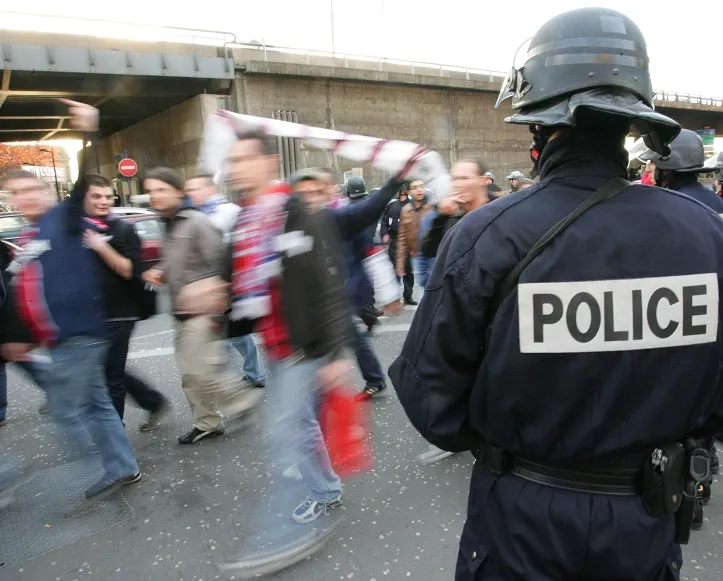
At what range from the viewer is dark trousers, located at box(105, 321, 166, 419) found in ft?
11.3

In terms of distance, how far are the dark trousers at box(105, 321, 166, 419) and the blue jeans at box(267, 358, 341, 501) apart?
143cm

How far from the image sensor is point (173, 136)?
1986 centimetres

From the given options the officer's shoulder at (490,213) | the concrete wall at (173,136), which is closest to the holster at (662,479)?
the officer's shoulder at (490,213)

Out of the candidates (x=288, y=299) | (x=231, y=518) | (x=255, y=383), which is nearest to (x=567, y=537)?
(x=288, y=299)

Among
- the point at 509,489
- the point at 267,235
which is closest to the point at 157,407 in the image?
the point at 267,235

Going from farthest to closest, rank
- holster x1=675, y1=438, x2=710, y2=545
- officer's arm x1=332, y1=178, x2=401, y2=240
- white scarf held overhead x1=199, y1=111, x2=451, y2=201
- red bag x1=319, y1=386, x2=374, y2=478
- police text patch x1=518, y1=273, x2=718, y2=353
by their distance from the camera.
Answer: white scarf held overhead x1=199, y1=111, x2=451, y2=201 → officer's arm x1=332, y1=178, x2=401, y2=240 → red bag x1=319, y1=386, x2=374, y2=478 → holster x1=675, y1=438, x2=710, y2=545 → police text patch x1=518, y1=273, x2=718, y2=353

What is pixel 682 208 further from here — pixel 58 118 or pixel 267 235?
pixel 58 118

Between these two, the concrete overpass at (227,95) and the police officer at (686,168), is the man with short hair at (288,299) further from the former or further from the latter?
the concrete overpass at (227,95)

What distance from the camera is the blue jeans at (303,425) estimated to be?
7.80ft

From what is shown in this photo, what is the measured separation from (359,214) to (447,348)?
72.6 inches

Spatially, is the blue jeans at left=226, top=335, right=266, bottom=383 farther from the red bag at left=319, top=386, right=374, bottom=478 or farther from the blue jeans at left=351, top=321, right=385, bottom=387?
the red bag at left=319, top=386, right=374, bottom=478

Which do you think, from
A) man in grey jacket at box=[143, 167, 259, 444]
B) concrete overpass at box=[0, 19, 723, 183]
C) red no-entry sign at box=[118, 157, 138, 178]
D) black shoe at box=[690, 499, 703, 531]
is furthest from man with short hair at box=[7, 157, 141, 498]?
red no-entry sign at box=[118, 157, 138, 178]

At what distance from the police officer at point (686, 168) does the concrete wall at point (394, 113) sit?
54.8 feet

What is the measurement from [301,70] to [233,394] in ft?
60.1
